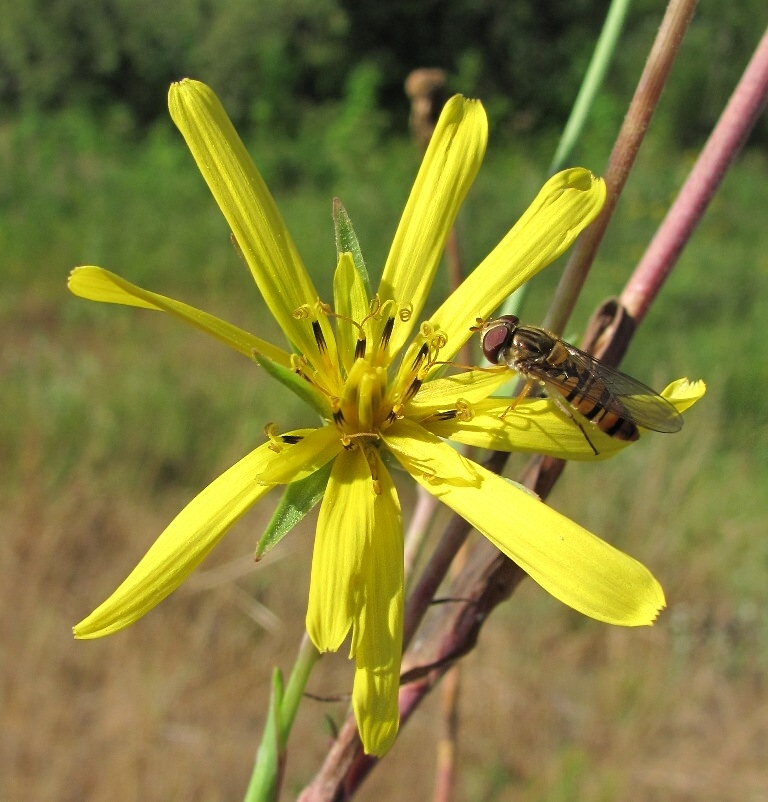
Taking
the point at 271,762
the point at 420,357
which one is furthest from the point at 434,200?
the point at 271,762

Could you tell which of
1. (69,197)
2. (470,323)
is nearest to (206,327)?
(470,323)

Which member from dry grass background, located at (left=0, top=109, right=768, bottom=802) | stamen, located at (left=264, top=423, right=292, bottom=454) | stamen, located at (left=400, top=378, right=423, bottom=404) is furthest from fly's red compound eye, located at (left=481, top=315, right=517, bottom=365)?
dry grass background, located at (left=0, top=109, right=768, bottom=802)

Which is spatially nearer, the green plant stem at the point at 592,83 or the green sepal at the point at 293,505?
the green sepal at the point at 293,505

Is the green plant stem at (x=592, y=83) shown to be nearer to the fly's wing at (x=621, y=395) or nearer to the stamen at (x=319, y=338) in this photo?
the fly's wing at (x=621, y=395)

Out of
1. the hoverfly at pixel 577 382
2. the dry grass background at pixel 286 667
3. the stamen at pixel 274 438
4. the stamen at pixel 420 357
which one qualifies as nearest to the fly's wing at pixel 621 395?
the hoverfly at pixel 577 382

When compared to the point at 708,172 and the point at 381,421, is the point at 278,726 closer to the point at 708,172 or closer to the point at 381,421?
the point at 381,421

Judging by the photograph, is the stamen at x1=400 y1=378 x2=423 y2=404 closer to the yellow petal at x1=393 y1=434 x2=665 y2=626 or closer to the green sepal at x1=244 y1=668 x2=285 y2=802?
the yellow petal at x1=393 y1=434 x2=665 y2=626
